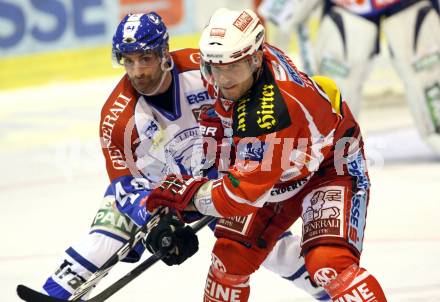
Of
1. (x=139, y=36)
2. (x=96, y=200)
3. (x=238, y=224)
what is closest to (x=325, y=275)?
(x=238, y=224)

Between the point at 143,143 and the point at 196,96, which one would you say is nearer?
the point at 143,143

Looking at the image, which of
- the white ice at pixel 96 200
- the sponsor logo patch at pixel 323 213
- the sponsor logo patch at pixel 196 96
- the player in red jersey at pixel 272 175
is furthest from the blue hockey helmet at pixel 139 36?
the white ice at pixel 96 200

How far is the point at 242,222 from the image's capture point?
4.09 metres

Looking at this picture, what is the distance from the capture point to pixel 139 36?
4.30 metres

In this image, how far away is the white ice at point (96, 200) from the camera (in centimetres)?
517

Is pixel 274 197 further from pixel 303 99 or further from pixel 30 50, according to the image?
pixel 30 50

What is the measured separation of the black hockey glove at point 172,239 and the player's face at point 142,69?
0.64m

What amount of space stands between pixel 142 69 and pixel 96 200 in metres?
2.68

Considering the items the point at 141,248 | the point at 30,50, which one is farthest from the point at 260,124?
the point at 30,50

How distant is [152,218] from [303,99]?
2.37 ft

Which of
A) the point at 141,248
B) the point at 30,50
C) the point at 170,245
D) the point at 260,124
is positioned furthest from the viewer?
the point at 30,50

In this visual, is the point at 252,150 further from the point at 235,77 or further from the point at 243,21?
the point at 243,21

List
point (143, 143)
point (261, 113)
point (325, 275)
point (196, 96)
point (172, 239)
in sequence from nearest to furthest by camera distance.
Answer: point (261, 113), point (325, 275), point (172, 239), point (143, 143), point (196, 96)

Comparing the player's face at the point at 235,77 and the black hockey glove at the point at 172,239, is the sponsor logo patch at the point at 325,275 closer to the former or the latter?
the black hockey glove at the point at 172,239
